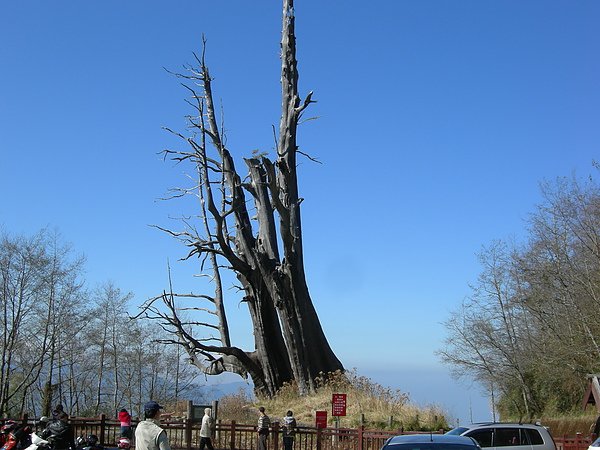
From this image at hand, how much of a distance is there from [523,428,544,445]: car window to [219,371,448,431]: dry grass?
721cm

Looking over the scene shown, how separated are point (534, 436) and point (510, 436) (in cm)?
64

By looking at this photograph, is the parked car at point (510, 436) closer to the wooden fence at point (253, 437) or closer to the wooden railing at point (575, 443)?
the wooden fence at point (253, 437)

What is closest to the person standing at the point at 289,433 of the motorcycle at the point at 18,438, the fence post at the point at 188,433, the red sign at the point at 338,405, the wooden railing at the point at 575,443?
the red sign at the point at 338,405

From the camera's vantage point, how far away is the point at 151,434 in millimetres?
7879

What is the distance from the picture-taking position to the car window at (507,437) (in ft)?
56.6

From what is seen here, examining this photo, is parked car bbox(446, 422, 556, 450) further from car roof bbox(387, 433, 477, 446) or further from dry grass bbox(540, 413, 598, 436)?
dry grass bbox(540, 413, 598, 436)

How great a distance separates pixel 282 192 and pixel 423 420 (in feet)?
Result: 40.7

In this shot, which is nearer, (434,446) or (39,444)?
(434,446)

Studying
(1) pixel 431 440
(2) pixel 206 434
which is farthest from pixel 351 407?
(1) pixel 431 440

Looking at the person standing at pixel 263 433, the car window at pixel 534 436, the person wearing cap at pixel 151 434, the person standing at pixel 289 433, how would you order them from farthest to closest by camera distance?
the person standing at pixel 263 433, the person standing at pixel 289 433, the car window at pixel 534 436, the person wearing cap at pixel 151 434

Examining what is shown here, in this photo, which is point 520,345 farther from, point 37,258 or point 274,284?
point 37,258

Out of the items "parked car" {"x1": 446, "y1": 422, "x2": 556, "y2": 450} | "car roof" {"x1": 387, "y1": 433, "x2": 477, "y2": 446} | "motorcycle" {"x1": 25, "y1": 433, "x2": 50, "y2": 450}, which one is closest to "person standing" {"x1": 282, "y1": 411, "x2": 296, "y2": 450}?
"parked car" {"x1": 446, "y1": 422, "x2": 556, "y2": 450}

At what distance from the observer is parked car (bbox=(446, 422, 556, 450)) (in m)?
17.2

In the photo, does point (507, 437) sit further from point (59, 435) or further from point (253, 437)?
point (59, 435)
